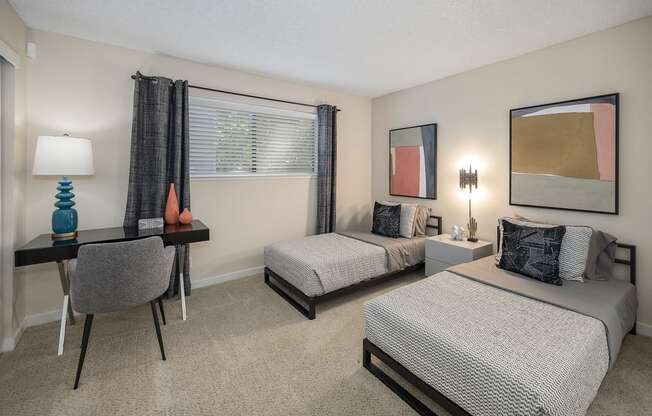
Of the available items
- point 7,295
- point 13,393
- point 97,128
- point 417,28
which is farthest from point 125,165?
point 417,28

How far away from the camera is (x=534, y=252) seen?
95.6 inches

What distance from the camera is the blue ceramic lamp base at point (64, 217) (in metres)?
2.39

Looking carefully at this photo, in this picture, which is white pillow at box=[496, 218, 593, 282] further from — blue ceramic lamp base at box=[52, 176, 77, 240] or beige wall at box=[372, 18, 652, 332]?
blue ceramic lamp base at box=[52, 176, 77, 240]

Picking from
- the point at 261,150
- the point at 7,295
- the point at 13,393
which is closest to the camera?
the point at 13,393

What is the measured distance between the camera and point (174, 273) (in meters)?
3.19

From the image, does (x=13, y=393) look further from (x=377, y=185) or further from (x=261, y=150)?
(x=377, y=185)

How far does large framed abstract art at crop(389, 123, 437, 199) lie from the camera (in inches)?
157

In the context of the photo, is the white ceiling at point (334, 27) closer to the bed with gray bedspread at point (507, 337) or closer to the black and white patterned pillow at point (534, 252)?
the black and white patterned pillow at point (534, 252)

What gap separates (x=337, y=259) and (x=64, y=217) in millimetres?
2284

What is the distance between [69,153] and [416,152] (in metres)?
3.70

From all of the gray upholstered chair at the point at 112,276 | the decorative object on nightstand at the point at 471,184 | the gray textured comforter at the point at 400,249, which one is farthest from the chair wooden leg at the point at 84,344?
the decorative object on nightstand at the point at 471,184

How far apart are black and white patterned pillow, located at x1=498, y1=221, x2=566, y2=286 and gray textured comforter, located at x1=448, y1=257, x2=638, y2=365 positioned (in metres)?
0.06

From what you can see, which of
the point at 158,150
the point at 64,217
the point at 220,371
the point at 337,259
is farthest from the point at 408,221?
the point at 64,217

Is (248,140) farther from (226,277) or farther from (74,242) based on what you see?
(74,242)
